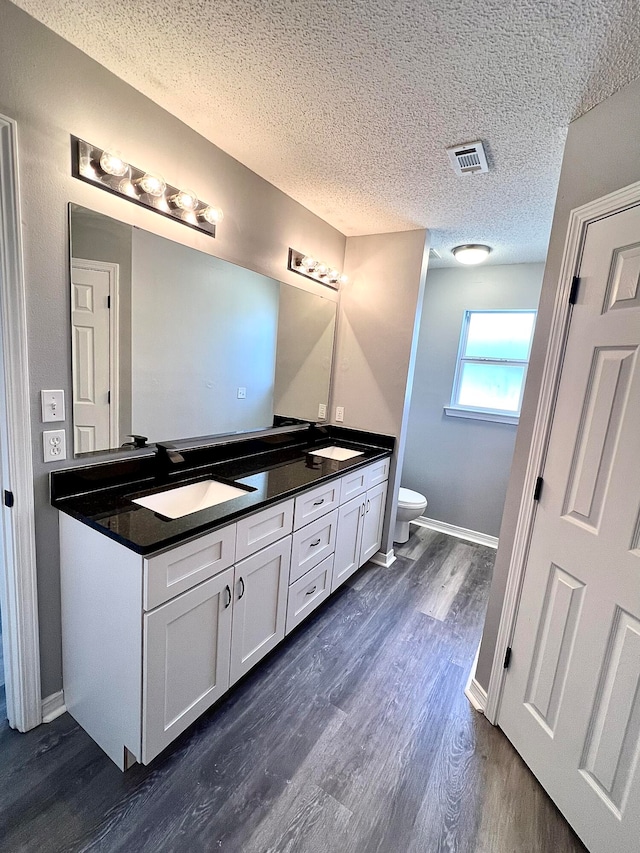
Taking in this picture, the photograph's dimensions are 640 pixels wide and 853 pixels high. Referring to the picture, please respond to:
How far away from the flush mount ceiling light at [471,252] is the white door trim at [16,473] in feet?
8.81

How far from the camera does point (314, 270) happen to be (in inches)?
102

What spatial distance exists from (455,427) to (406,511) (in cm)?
96

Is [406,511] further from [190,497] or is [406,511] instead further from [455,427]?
[190,497]

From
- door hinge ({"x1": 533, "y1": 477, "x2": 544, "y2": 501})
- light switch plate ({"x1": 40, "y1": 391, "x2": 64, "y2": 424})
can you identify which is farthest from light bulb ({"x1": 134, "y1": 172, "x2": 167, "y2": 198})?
door hinge ({"x1": 533, "y1": 477, "x2": 544, "y2": 501})

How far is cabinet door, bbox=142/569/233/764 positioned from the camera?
1239mm

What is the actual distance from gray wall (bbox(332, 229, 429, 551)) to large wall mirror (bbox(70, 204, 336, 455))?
40cm

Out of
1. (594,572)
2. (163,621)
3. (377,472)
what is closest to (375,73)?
(594,572)

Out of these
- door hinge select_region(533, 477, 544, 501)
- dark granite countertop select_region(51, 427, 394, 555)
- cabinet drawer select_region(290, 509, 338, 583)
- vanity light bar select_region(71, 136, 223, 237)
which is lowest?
cabinet drawer select_region(290, 509, 338, 583)

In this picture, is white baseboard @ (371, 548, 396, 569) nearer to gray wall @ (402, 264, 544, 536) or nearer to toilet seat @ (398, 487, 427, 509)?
toilet seat @ (398, 487, 427, 509)

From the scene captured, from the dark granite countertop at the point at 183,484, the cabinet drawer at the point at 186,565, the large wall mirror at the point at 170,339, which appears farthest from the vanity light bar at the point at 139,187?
the cabinet drawer at the point at 186,565

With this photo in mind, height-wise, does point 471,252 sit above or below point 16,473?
above

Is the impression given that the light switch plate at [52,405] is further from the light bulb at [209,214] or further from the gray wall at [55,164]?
the light bulb at [209,214]

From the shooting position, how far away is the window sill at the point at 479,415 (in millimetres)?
3261

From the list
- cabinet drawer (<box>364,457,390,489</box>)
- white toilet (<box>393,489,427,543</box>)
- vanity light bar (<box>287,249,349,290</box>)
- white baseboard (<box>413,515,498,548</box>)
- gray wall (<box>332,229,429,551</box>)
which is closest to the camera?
vanity light bar (<box>287,249,349,290</box>)
